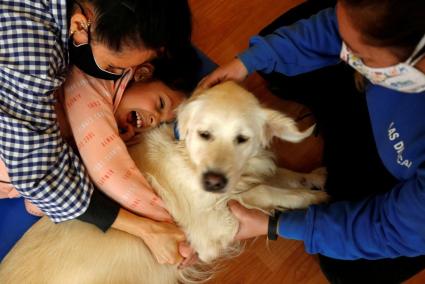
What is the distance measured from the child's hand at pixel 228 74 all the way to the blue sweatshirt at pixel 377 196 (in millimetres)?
27

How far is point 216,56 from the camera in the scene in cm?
197

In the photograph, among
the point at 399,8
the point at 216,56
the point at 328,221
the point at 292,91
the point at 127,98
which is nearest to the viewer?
the point at 399,8

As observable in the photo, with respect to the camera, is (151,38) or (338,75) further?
(338,75)

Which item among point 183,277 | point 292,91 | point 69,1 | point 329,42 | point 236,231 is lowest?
point 183,277

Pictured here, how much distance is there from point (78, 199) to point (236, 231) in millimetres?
541

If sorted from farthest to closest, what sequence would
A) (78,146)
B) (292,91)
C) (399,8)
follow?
(292,91) → (78,146) → (399,8)

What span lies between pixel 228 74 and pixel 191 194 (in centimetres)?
44

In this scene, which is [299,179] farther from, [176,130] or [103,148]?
[103,148]

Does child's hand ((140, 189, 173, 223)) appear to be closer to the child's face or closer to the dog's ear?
the child's face

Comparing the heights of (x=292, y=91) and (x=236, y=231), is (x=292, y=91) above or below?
above

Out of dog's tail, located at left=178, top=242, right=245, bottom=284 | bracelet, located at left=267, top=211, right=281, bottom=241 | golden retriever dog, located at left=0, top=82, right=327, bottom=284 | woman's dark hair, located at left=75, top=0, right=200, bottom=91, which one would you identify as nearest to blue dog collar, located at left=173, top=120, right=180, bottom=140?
golden retriever dog, located at left=0, top=82, right=327, bottom=284

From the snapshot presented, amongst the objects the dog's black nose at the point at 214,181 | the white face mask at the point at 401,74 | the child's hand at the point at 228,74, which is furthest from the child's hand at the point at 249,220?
the white face mask at the point at 401,74

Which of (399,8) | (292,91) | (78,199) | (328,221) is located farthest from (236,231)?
(399,8)

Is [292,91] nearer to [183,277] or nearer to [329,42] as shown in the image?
[329,42]
